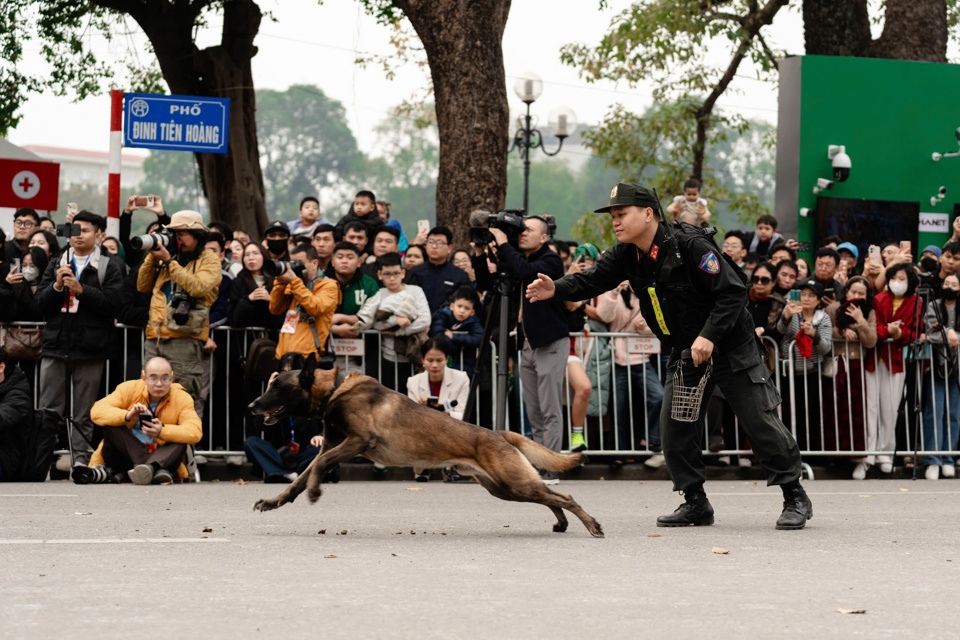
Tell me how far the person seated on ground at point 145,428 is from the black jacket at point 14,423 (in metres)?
0.52

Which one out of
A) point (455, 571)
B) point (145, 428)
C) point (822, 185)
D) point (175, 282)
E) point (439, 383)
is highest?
point (822, 185)

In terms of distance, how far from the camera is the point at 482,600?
5.16m

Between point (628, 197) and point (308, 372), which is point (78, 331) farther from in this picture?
point (628, 197)

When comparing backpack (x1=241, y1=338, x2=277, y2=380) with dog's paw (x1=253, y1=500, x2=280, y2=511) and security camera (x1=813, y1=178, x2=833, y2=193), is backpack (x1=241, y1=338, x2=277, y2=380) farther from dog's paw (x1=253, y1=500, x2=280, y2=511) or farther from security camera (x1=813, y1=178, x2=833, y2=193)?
security camera (x1=813, y1=178, x2=833, y2=193)

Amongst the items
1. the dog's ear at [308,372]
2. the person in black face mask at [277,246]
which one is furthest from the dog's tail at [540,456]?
the person in black face mask at [277,246]

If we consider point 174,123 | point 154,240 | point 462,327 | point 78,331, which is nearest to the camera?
point 154,240

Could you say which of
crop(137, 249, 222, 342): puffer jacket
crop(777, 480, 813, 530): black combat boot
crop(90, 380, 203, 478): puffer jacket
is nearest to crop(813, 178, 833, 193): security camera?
crop(137, 249, 222, 342): puffer jacket

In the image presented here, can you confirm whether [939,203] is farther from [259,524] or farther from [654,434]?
[259,524]

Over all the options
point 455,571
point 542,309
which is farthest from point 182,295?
point 455,571

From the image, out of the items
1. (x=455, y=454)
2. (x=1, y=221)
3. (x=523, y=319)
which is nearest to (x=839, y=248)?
(x=523, y=319)

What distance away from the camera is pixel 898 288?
12578 millimetres

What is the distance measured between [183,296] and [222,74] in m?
9.93

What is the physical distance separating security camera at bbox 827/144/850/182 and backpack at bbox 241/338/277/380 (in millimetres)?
8675

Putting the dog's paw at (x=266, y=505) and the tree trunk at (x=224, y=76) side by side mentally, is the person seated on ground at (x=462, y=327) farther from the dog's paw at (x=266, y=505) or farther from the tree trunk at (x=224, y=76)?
the tree trunk at (x=224, y=76)
